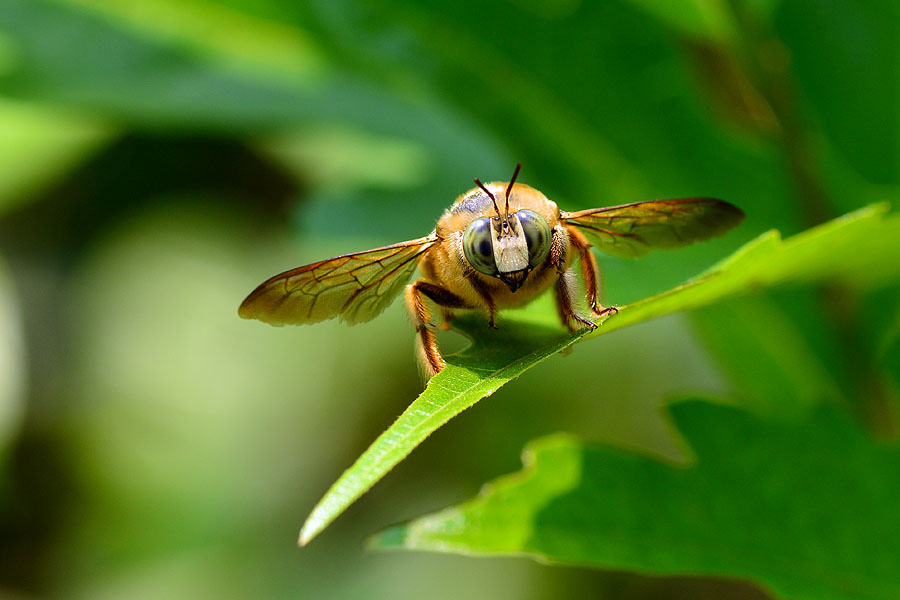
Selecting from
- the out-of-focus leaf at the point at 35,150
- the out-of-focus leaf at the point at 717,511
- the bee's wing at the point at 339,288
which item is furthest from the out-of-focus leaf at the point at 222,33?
the out-of-focus leaf at the point at 717,511

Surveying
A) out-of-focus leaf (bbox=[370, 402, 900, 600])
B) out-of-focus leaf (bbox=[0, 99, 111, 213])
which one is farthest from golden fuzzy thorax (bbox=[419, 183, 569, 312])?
out-of-focus leaf (bbox=[0, 99, 111, 213])

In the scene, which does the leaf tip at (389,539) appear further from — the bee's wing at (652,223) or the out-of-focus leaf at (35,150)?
the out-of-focus leaf at (35,150)

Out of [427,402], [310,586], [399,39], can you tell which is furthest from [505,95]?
Result: [310,586]

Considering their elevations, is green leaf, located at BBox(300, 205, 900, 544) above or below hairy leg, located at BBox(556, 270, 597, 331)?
below

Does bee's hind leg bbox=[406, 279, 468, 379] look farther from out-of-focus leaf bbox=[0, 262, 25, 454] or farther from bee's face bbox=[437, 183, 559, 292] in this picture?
out-of-focus leaf bbox=[0, 262, 25, 454]

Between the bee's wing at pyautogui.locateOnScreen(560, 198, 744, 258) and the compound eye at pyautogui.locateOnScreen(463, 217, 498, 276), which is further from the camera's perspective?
the bee's wing at pyautogui.locateOnScreen(560, 198, 744, 258)

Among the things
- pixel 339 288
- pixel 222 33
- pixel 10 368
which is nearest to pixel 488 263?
pixel 339 288

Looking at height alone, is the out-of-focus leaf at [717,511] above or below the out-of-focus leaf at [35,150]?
below

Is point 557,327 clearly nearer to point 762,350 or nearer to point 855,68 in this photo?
point 762,350
